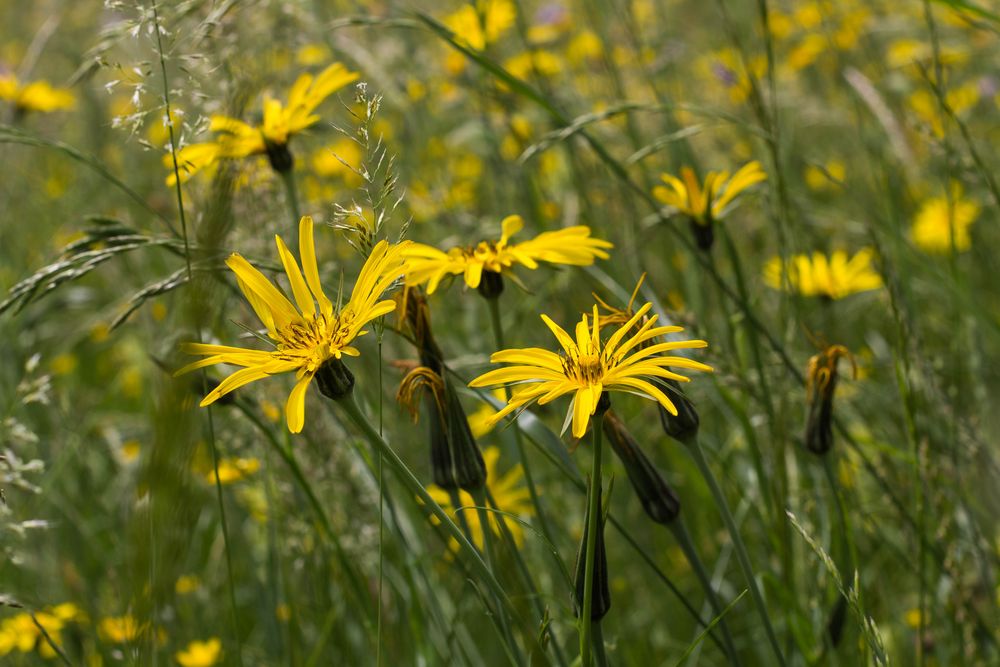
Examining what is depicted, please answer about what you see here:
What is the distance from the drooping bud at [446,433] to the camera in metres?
1.51

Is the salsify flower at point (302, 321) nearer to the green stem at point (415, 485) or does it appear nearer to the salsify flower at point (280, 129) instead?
the green stem at point (415, 485)

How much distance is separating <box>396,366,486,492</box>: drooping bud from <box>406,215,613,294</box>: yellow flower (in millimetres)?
166

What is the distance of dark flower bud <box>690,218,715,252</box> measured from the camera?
6.94 feet

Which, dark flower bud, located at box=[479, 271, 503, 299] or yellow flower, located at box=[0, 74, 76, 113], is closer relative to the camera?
dark flower bud, located at box=[479, 271, 503, 299]

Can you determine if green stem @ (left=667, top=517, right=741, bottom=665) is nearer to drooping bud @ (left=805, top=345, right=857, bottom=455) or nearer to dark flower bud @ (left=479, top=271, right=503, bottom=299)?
drooping bud @ (left=805, top=345, right=857, bottom=455)

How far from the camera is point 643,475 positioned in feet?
5.16

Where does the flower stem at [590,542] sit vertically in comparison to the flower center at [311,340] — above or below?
below

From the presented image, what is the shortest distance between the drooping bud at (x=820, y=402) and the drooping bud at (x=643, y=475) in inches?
14.2

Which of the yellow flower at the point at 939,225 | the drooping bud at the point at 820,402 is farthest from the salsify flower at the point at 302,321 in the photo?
the yellow flower at the point at 939,225

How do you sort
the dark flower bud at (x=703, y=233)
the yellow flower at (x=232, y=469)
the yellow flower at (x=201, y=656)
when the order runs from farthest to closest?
the yellow flower at (x=201, y=656)
the yellow flower at (x=232, y=469)
the dark flower bud at (x=703, y=233)

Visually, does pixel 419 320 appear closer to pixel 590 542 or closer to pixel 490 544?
pixel 490 544

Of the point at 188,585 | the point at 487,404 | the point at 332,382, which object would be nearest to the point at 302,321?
the point at 332,382

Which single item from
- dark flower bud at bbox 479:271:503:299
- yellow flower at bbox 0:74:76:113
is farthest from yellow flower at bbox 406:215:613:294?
yellow flower at bbox 0:74:76:113

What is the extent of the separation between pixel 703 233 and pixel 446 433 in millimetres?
855
